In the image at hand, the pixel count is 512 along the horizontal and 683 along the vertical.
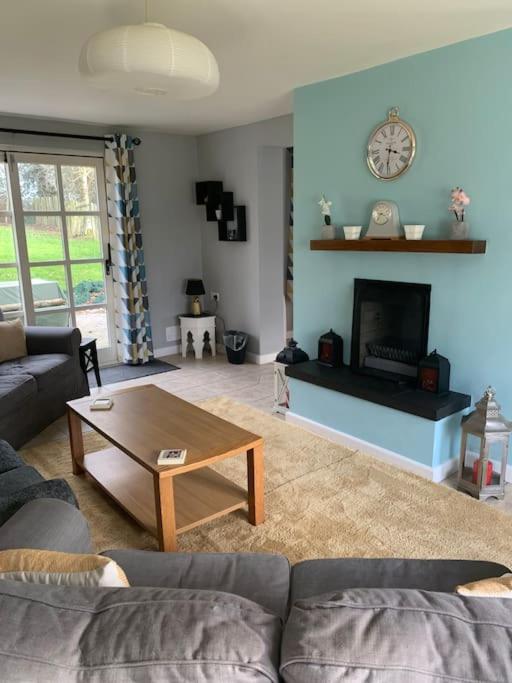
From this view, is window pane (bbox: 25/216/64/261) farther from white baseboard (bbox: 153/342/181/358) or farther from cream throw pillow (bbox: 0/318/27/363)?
white baseboard (bbox: 153/342/181/358)

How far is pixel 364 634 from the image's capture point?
33.6 inches

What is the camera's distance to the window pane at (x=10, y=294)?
4.75 metres

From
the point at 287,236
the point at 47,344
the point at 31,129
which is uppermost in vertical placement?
the point at 31,129

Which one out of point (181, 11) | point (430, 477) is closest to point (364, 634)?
point (430, 477)

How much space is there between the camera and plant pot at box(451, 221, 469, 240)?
9.13 feet

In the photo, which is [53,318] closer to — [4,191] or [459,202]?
[4,191]

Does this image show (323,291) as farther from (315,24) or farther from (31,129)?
(31,129)

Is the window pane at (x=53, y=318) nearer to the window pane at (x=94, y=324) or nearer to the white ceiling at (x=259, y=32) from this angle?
the window pane at (x=94, y=324)

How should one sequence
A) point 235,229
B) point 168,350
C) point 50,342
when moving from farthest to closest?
point 168,350
point 235,229
point 50,342

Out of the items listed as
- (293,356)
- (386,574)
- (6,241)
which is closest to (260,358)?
(293,356)

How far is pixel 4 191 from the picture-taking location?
4.63m

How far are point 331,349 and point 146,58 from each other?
89.8 inches

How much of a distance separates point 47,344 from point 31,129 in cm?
205

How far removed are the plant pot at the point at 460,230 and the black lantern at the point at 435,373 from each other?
0.67 metres
